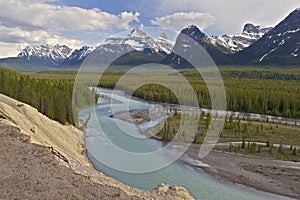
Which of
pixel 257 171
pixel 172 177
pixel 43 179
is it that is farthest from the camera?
pixel 257 171

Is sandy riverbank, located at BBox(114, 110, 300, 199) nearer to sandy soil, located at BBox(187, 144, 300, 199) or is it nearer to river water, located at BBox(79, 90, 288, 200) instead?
sandy soil, located at BBox(187, 144, 300, 199)

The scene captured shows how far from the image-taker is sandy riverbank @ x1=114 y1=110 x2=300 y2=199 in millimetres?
32719

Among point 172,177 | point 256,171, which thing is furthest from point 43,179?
point 256,171

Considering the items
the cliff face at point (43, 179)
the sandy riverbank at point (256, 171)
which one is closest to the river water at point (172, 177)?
the sandy riverbank at point (256, 171)

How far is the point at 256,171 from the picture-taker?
3725cm

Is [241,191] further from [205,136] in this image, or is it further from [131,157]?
[205,136]

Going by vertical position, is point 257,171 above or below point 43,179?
below

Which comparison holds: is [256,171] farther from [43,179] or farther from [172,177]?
[43,179]

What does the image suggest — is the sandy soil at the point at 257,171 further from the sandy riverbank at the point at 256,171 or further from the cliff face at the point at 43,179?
the cliff face at the point at 43,179

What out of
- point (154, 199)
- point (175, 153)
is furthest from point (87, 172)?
point (175, 153)

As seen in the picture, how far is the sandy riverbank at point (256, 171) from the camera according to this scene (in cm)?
3272

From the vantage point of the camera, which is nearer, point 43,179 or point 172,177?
point 43,179

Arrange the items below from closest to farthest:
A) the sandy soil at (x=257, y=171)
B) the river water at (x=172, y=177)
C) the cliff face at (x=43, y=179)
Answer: the cliff face at (x=43, y=179) → the river water at (x=172, y=177) → the sandy soil at (x=257, y=171)

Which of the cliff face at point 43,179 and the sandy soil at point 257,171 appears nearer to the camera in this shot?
the cliff face at point 43,179
